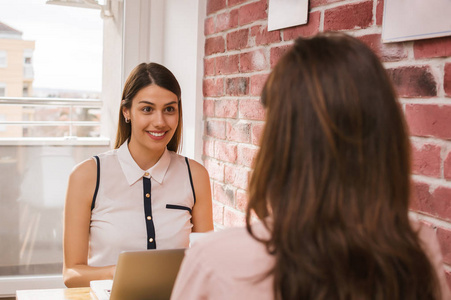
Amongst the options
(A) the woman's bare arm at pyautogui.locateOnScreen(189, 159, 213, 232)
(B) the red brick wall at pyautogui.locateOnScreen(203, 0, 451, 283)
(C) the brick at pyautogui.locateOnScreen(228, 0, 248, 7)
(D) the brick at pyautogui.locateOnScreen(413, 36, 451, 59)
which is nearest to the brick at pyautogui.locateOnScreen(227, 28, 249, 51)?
(B) the red brick wall at pyautogui.locateOnScreen(203, 0, 451, 283)

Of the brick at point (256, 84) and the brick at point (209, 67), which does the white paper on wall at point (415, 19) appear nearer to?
the brick at point (256, 84)

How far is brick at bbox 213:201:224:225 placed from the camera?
2.17 meters

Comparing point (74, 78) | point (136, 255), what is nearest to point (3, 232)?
point (74, 78)

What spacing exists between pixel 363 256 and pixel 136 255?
26.9 inches

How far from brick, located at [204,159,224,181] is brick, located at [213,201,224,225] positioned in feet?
0.38

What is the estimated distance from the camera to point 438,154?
3.54 ft

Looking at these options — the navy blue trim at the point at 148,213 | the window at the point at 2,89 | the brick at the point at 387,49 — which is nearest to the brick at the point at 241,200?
the navy blue trim at the point at 148,213

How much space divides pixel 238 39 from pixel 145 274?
1087mm

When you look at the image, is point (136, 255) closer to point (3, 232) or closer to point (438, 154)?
point (438, 154)

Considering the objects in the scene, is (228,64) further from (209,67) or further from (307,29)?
(307,29)

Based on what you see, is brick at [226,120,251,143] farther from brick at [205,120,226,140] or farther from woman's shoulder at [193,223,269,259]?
woman's shoulder at [193,223,269,259]

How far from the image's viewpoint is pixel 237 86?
78.4 inches

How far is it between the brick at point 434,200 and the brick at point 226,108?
0.98 meters

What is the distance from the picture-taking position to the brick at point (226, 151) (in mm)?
2025
